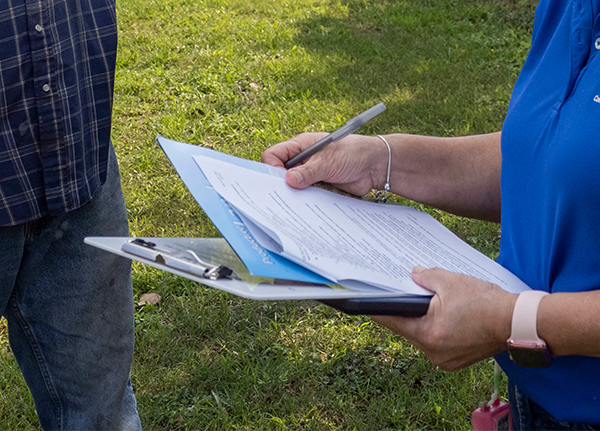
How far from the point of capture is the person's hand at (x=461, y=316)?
3.40 ft

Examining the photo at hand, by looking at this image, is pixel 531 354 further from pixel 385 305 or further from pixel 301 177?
pixel 301 177

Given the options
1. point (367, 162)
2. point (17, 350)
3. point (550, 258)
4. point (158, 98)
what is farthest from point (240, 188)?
point (158, 98)

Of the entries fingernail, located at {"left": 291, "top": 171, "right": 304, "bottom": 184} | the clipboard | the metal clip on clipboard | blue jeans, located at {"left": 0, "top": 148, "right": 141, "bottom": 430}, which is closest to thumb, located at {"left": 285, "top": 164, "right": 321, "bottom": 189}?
fingernail, located at {"left": 291, "top": 171, "right": 304, "bottom": 184}

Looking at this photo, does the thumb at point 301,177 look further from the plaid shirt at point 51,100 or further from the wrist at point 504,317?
the plaid shirt at point 51,100

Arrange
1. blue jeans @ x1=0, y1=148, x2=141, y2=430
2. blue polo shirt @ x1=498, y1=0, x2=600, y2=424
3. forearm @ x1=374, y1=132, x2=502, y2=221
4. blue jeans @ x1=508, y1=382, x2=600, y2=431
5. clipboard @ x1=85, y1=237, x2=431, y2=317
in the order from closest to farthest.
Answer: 1. clipboard @ x1=85, y1=237, x2=431, y2=317
2. blue polo shirt @ x1=498, y1=0, x2=600, y2=424
3. blue jeans @ x1=508, y1=382, x2=600, y2=431
4. forearm @ x1=374, y1=132, x2=502, y2=221
5. blue jeans @ x1=0, y1=148, x2=141, y2=430

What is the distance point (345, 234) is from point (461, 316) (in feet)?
0.81

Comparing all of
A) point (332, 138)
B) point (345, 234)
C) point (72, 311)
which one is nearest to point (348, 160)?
point (332, 138)

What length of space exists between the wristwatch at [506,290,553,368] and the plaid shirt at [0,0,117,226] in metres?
1.10

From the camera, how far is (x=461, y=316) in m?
1.04

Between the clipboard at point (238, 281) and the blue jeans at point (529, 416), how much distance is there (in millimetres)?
345

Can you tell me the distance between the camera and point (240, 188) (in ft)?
3.75

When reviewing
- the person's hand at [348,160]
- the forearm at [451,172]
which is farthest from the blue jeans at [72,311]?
the forearm at [451,172]

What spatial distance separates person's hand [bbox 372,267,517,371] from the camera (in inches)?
40.8

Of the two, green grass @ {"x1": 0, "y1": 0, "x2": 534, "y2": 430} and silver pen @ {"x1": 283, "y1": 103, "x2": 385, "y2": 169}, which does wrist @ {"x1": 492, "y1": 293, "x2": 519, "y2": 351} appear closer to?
silver pen @ {"x1": 283, "y1": 103, "x2": 385, "y2": 169}
